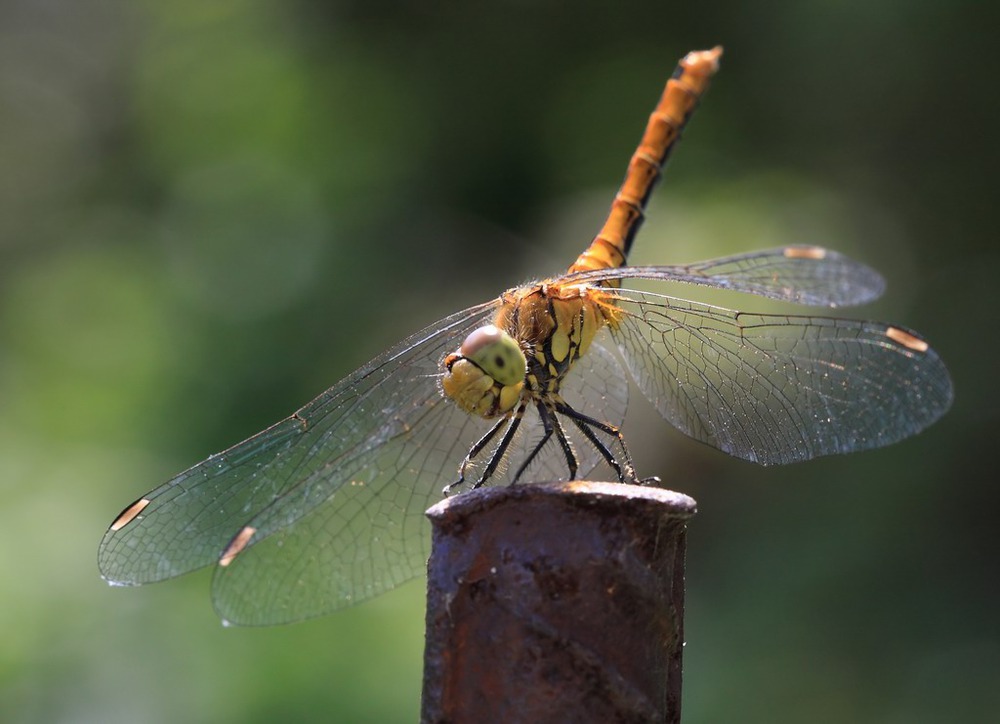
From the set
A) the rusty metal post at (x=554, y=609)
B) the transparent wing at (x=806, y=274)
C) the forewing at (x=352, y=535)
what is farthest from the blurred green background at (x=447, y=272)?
the rusty metal post at (x=554, y=609)

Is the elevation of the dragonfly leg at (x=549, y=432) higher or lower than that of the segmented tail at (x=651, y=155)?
lower

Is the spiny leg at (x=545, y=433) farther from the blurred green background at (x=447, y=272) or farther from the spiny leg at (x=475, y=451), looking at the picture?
the blurred green background at (x=447, y=272)

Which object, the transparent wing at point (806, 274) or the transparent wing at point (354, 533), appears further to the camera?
the transparent wing at point (806, 274)

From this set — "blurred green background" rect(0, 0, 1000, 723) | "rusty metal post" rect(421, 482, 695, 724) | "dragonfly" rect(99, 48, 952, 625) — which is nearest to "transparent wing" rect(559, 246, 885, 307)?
"dragonfly" rect(99, 48, 952, 625)

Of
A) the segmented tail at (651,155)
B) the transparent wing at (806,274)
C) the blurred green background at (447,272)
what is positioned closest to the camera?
the transparent wing at (806,274)

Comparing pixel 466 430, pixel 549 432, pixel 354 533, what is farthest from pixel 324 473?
pixel 549 432

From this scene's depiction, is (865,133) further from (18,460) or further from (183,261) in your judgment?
(18,460)

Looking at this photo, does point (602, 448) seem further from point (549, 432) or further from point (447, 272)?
point (447, 272)
